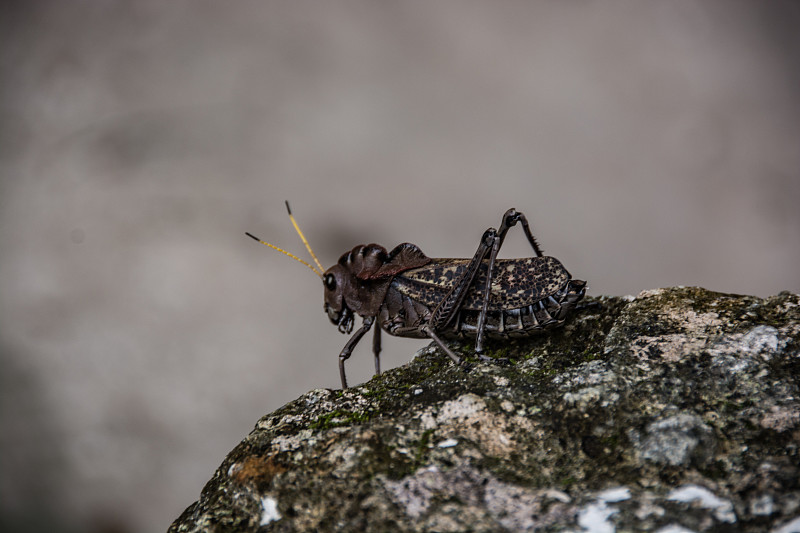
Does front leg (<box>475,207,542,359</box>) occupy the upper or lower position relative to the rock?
upper

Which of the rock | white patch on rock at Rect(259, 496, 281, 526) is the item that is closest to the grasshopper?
the rock

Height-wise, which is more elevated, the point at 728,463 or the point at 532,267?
the point at 532,267

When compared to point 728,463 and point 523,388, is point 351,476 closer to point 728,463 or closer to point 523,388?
point 523,388

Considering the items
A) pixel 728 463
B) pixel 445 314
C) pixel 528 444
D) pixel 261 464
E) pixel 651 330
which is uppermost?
pixel 445 314

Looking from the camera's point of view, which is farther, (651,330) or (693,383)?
(651,330)

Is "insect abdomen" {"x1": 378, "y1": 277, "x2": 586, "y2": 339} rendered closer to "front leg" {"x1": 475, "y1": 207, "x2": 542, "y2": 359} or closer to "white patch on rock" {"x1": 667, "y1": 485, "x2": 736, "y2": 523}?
"front leg" {"x1": 475, "y1": 207, "x2": 542, "y2": 359}

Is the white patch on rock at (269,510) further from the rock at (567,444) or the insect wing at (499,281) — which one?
the insect wing at (499,281)

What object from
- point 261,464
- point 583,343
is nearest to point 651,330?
point 583,343

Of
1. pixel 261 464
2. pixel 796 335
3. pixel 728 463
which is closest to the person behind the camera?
pixel 728 463
